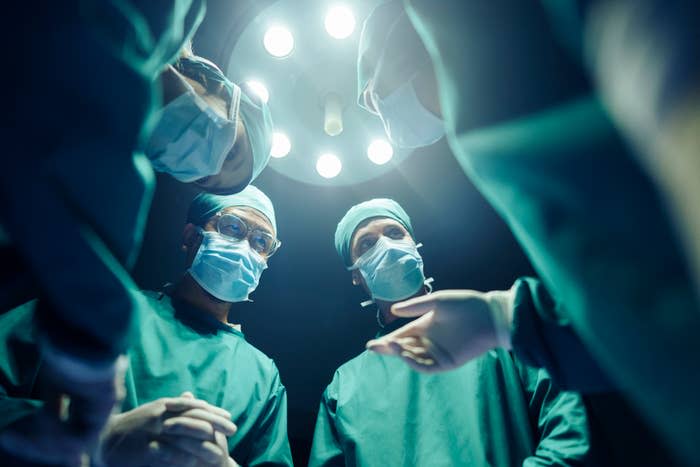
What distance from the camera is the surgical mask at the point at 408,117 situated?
1.62 metres

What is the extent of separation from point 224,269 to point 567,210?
66.9 inches

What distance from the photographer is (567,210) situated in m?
0.59

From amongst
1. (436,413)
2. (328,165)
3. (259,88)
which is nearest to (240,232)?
(328,165)

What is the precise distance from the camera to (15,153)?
575mm

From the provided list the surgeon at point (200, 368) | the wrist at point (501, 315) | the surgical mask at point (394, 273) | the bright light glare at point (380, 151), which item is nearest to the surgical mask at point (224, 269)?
the surgeon at point (200, 368)

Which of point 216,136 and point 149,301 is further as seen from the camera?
point 149,301

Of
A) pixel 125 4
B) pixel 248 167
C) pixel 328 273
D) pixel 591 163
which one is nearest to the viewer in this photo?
pixel 591 163

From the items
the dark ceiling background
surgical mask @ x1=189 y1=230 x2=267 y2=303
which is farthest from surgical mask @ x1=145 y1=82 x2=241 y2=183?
the dark ceiling background

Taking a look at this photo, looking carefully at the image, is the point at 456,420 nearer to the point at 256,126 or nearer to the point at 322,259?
the point at 256,126

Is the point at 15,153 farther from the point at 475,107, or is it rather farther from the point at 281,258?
the point at 281,258

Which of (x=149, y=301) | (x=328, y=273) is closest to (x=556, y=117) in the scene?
(x=149, y=301)

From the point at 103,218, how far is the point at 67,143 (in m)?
0.13

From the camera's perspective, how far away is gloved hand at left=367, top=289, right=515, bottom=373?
102 centimetres

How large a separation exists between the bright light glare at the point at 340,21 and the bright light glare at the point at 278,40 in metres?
0.21
